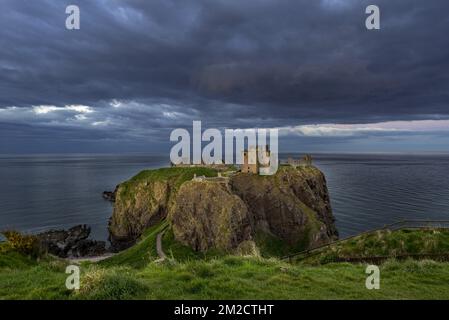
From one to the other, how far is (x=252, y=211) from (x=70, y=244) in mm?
48447

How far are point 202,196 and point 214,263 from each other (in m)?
55.4

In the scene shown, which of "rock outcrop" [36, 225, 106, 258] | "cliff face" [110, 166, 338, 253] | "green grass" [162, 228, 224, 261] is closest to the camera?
"green grass" [162, 228, 224, 261]

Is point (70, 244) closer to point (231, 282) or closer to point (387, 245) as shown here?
point (387, 245)

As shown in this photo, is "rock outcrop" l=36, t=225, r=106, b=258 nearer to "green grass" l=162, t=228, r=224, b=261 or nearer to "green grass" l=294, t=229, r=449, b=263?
"green grass" l=162, t=228, r=224, b=261

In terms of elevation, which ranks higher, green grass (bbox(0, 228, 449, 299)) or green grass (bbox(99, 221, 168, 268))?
green grass (bbox(0, 228, 449, 299))

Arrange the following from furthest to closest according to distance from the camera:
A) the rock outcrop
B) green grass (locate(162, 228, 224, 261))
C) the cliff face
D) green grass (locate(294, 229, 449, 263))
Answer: the rock outcrop
the cliff face
green grass (locate(162, 228, 224, 261))
green grass (locate(294, 229, 449, 263))

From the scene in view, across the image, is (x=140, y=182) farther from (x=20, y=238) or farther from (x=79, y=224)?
(x=20, y=238)

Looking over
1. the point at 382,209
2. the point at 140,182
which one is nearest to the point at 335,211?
the point at 382,209

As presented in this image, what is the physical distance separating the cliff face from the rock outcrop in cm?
1095

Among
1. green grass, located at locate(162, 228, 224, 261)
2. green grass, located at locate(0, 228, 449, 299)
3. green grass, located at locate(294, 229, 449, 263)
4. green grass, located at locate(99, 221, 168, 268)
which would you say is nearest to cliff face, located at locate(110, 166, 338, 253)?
green grass, located at locate(162, 228, 224, 261)

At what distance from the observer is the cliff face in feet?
216

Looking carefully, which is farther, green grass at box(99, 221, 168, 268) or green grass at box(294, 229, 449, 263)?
green grass at box(99, 221, 168, 268)

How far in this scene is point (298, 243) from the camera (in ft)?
233

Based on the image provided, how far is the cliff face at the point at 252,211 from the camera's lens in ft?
216
